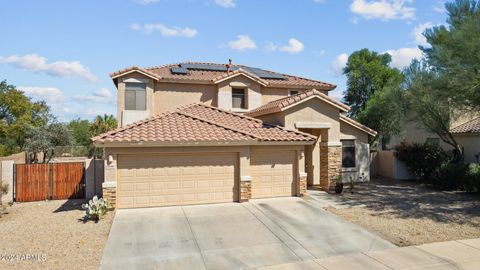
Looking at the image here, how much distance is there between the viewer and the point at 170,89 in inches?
808

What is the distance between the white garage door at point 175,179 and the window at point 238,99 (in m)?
7.69

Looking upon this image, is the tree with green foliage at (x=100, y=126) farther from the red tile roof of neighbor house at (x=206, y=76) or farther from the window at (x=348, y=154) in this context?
the window at (x=348, y=154)

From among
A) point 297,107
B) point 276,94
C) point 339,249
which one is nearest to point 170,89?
point 276,94

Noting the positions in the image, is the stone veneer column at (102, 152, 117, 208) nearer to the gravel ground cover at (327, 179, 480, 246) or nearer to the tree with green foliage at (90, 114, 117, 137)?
the gravel ground cover at (327, 179, 480, 246)

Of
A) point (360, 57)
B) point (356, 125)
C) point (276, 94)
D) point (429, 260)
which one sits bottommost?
point (429, 260)

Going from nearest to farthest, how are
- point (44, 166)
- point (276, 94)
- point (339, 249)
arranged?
point (339, 249), point (44, 166), point (276, 94)

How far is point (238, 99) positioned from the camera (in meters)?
21.5

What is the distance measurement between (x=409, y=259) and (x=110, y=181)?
9956 mm

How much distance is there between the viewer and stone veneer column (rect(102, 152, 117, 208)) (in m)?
12.6

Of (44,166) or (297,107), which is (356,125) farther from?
(44,166)

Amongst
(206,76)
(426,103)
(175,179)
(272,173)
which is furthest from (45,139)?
(426,103)

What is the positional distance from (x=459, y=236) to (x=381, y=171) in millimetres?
13844

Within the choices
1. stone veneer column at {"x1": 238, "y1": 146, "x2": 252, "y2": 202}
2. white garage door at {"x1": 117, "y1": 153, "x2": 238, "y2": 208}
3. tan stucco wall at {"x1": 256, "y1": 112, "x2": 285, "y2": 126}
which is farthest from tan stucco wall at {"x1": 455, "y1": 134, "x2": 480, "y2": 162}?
white garage door at {"x1": 117, "y1": 153, "x2": 238, "y2": 208}

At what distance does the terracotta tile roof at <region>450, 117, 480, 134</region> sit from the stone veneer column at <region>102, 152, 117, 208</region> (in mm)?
19292
